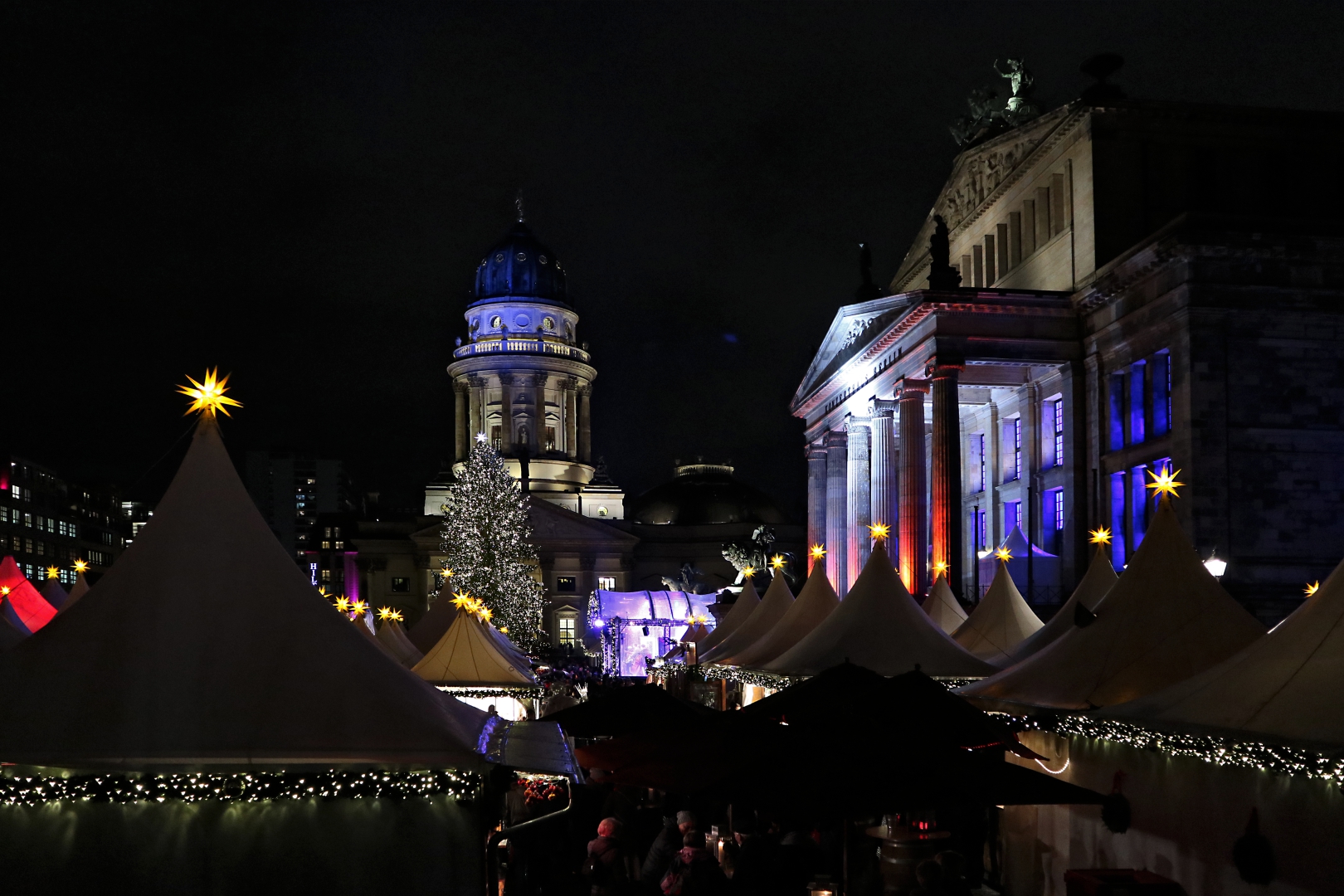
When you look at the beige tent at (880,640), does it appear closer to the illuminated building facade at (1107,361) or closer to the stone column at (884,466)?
the illuminated building facade at (1107,361)

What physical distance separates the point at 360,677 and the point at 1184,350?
3093cm

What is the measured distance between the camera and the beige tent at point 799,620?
1012 inches

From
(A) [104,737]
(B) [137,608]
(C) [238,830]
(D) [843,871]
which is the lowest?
(D) [843,871]

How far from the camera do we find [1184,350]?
1410 inches

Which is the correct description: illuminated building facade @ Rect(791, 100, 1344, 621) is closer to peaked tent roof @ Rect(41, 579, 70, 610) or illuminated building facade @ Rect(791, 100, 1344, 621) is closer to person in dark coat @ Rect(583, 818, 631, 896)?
peaked tent roof @ Rect(41, 579, 70, 610)

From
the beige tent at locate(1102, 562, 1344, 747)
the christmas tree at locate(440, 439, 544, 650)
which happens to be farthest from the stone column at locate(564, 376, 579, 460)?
the beige tent at locate(1102, 562, 1344, 747)

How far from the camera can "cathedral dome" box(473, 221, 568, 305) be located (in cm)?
11100

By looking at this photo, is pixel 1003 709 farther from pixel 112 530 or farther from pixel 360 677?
pixel 112 530

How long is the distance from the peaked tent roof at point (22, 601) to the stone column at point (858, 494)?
32299 mm

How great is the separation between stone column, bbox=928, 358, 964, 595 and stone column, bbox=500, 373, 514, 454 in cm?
6745

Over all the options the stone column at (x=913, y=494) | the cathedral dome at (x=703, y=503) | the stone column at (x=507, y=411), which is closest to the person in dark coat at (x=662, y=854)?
the stone column at (x=913, y=494)

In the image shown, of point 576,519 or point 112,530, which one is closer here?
point 576,519

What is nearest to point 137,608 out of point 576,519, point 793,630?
point 793,630

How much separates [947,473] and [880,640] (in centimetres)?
2250
